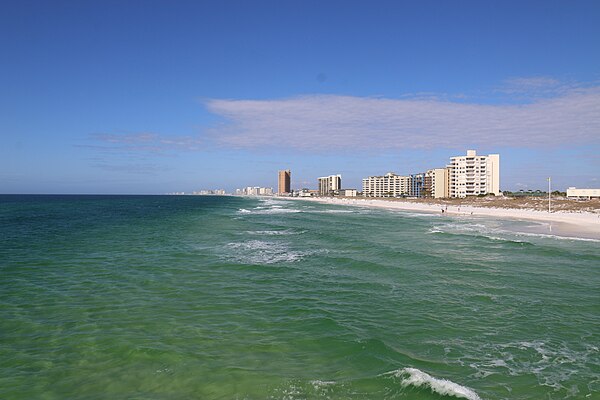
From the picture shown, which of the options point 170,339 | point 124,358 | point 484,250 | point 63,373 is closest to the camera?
point 63,373

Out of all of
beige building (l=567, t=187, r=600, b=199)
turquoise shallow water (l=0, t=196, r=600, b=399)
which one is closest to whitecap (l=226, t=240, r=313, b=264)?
turquoise shallow water (l=0, t=196, r=600, b=399)

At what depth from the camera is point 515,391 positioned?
750cm

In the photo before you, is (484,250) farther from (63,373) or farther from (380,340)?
(63,373)

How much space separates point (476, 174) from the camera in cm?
15350

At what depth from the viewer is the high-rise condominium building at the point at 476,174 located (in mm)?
151375

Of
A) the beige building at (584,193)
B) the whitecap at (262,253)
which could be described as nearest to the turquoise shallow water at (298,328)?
the whitecap at (262,253)

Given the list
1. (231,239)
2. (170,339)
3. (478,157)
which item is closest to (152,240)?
(231,239)

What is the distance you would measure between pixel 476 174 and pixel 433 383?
16154 centimetres

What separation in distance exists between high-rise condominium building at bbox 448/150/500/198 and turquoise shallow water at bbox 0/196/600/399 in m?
141

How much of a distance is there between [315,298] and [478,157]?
157m

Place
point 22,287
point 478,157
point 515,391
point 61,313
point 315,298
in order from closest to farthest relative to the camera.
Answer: point 515,391 < point 61,313 < point 315,298 < point 22,287 < point 478,157

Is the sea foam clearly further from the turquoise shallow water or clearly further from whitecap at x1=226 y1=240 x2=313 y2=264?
whitecap at x1=226 y1=240 x2=313 y2=264

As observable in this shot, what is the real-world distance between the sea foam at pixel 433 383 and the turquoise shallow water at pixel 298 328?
0.13 feet

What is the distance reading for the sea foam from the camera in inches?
289
